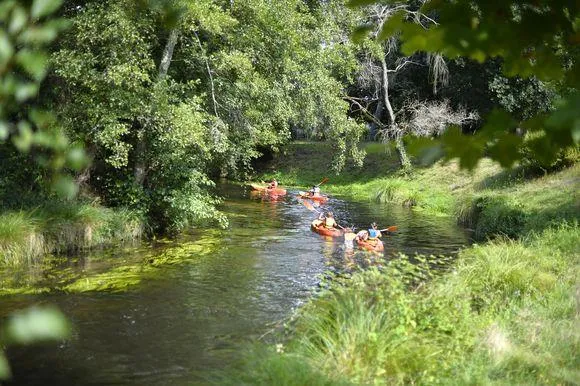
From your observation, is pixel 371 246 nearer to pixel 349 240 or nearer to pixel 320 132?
pixel 349 240

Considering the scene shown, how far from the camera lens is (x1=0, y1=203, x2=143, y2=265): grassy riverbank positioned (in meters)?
10.2

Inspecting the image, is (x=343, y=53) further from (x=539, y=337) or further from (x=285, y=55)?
(x=539, y=337)

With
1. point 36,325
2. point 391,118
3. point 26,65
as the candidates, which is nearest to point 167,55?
point 26,65

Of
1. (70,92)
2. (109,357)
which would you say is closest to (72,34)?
(70,92)

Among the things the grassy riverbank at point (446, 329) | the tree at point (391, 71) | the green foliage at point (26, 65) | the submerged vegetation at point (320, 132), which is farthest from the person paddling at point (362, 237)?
the tree at point (391, 71)

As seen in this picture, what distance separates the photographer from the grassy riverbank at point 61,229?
10.2 metres

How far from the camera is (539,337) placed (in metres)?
5.51

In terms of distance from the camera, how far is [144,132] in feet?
40.1

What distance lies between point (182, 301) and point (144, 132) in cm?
490

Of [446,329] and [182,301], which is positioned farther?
[182,301]

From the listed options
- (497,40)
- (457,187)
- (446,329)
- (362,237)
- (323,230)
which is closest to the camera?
(497,40)

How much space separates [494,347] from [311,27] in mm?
13074

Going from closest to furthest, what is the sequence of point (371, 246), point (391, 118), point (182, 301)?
point (182, 301) → point (371, 246) → point (391, 118)

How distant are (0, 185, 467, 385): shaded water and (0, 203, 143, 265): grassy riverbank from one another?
568 mm
